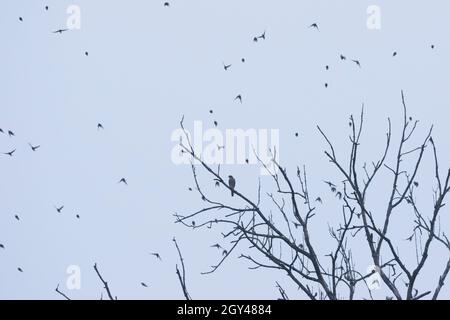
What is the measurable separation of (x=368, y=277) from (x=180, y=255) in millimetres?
1261

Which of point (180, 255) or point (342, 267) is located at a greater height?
point (180, 255)

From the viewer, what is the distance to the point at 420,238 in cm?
615
